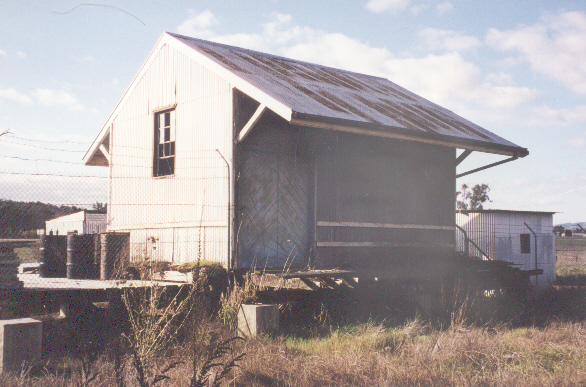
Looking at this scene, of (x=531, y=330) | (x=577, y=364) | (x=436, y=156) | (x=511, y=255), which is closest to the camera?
(x=577, y=364)

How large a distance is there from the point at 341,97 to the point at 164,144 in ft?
13.5

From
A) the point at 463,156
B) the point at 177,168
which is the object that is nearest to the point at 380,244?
the point at 463,156

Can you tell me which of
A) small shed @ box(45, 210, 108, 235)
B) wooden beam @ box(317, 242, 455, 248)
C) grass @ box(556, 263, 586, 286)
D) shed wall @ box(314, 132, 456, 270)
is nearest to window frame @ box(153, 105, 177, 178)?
shed wall @ box(314, 132, 456, 270)

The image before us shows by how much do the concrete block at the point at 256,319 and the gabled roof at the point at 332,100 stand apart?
Answer: 314 centimetres

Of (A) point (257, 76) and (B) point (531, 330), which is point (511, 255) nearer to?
(B) point (531, 330)

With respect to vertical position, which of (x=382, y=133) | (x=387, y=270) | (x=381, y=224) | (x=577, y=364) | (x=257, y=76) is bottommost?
(x=577, y=364)

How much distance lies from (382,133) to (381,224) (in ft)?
9.14

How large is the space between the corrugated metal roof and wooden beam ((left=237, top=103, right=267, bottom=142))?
0.34 m

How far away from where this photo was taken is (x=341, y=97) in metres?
12.6

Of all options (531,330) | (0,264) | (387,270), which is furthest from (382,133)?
(0,264)

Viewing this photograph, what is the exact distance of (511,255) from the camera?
23.8 meters

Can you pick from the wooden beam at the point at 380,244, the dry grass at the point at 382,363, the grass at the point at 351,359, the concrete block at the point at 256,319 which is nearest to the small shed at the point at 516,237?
the wooden beam at the point at 380,244

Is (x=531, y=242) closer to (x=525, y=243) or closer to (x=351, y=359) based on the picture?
(x=525, y=243)

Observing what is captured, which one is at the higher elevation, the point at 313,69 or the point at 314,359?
the point at 313,69
